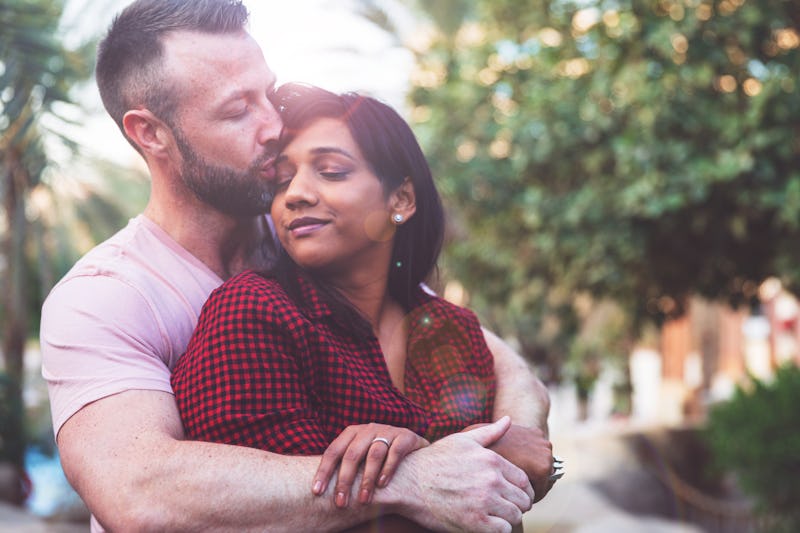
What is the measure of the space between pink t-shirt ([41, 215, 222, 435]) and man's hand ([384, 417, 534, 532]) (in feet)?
1.51

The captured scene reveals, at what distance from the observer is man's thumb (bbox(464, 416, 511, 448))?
1740 mm

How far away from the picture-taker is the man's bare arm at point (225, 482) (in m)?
1.57

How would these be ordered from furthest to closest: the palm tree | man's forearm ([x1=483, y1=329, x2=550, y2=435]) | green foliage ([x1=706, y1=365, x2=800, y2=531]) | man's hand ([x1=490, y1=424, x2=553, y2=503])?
1. green foliage ([x1=706, y1=365, x2=800, y2=531])
2. the palm tree
3. man's forearm ([x1=483, y1=329, x2=550, y2=435])
4. man's hand ([x1=490, y1=424, x2=553, y2=503])

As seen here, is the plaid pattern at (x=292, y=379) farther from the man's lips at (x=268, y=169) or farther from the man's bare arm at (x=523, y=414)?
the man's lips at (x=268, y=169)

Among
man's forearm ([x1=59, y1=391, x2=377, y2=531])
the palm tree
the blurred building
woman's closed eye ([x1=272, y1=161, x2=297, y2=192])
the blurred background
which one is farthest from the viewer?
the blurred building

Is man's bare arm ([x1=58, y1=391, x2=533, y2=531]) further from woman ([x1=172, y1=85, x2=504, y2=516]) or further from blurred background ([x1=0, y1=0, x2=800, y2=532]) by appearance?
blurred background ([x1=0, y1=0, x2=800, y2=532])

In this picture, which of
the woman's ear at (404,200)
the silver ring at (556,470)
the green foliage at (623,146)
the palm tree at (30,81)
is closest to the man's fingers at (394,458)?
the silver ring at (556,470)

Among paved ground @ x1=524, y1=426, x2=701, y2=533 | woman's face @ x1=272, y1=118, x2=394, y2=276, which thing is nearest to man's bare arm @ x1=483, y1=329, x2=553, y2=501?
woman's face @ x1=272, y1=118, x2=394, y2=276

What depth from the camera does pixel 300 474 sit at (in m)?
1.60

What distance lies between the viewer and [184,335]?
74.3 inches

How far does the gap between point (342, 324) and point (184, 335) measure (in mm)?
320

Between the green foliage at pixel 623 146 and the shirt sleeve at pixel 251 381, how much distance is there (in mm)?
5658

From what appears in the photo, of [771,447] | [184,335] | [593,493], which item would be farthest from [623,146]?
[184,335]

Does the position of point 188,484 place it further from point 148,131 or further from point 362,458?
point 148,131
